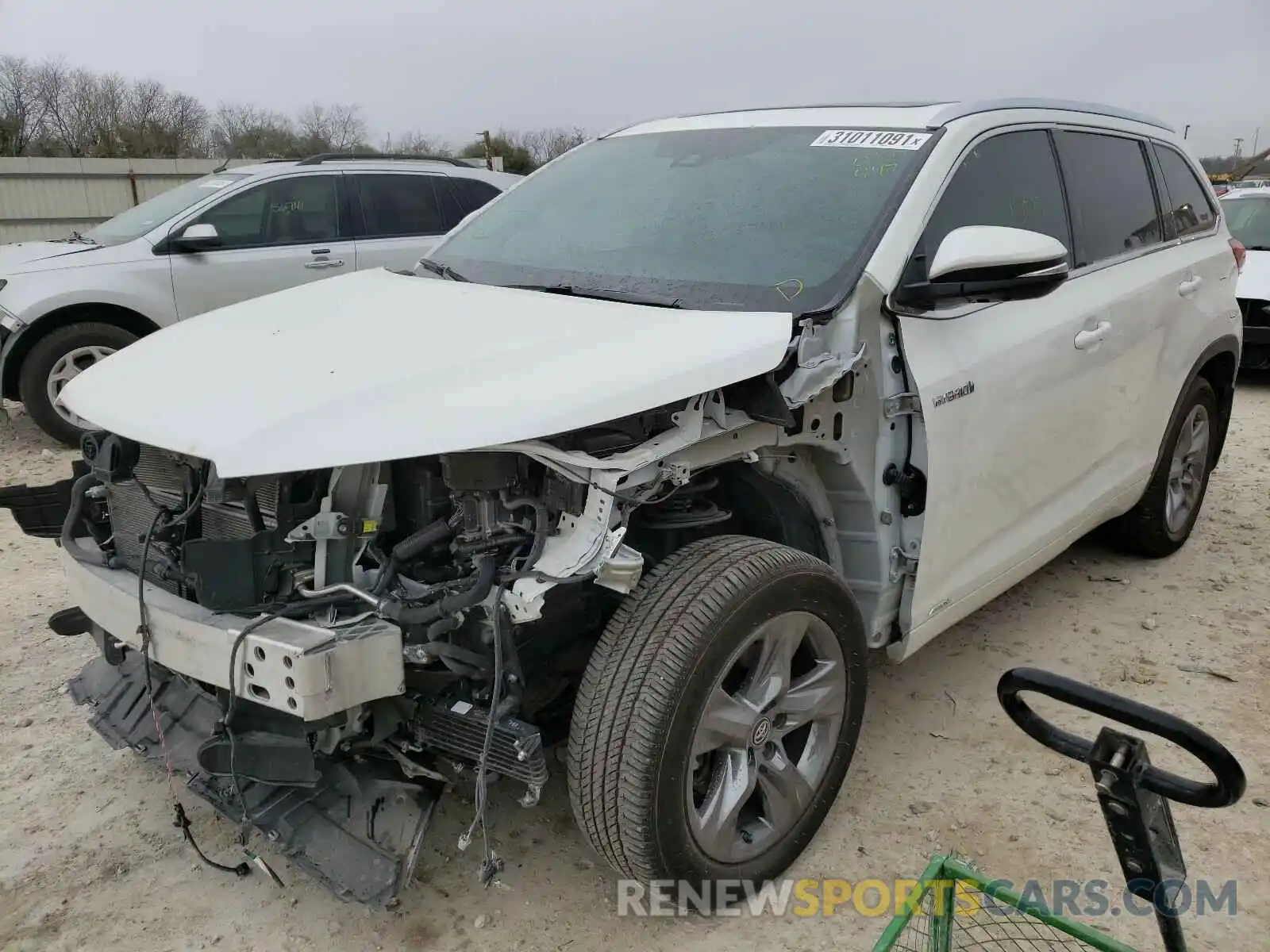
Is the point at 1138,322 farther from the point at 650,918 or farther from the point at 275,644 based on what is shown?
the point at 275,644

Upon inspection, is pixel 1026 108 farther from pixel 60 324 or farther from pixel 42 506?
pixel 60 324

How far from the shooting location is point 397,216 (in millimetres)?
7992

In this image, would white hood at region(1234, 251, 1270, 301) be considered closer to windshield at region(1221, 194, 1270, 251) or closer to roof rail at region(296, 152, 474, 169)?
windshield at region(1221, 194, 1270, 251)

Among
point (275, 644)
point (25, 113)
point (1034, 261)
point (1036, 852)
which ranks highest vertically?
point (25, 113)

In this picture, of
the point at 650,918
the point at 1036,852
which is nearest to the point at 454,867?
the point at 650,918

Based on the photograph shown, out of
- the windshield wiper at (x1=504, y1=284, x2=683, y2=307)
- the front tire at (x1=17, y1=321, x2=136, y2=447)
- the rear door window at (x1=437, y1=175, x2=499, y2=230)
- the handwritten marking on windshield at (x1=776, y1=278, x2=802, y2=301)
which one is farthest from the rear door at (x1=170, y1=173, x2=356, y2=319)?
the handwritten marking on windshield at (x1=776, y1=278, x2=802, y2=301)

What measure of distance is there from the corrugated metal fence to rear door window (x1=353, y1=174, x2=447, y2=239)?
23.4 feet

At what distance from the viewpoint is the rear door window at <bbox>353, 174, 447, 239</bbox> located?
25.8 feet

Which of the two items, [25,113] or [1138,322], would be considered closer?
[1138,322]

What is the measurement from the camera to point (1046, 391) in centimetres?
314

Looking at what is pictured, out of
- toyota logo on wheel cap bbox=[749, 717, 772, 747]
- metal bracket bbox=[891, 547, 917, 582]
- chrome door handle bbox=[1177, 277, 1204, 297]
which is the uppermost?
chrome door handle bbox=[1177, 277, 1204, 297]

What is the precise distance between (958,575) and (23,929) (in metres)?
2.66

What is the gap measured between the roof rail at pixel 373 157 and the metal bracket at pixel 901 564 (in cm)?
632

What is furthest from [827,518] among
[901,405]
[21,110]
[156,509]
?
[21,110]
